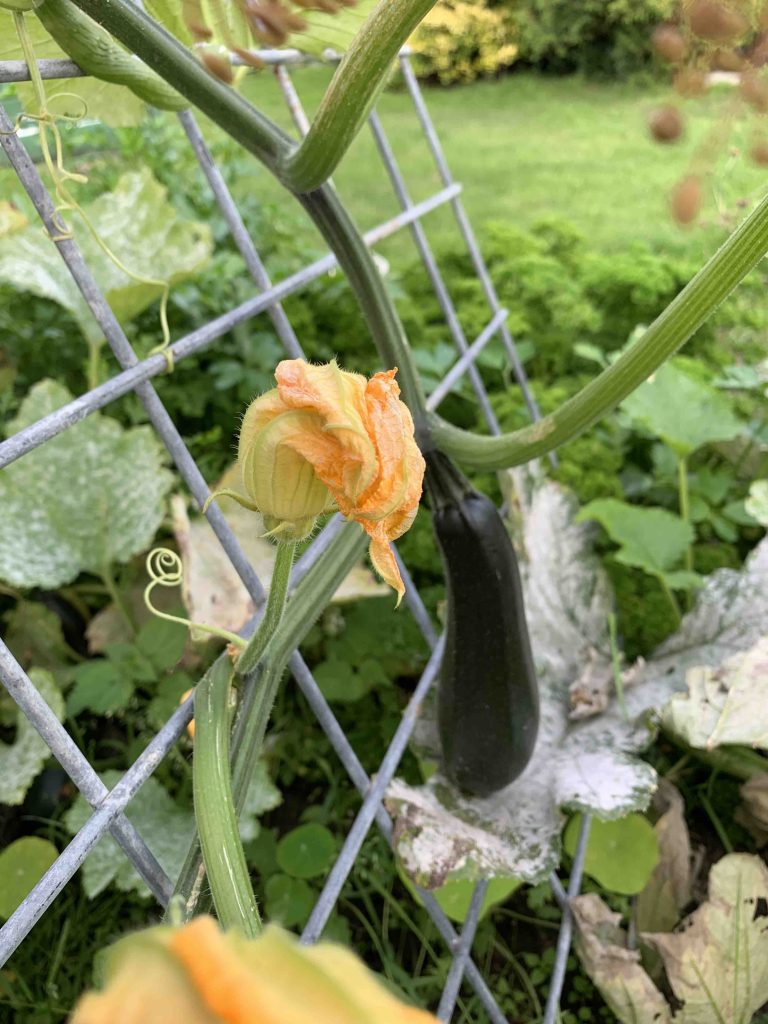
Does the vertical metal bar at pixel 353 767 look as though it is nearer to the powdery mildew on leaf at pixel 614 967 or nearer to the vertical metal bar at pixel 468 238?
the powdery mildew on leaf at pixel 614 967

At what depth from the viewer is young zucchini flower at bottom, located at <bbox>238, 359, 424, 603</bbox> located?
402 mm

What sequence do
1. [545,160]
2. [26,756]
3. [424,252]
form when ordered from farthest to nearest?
1. [545,160]
2. [424,252]
3. [26,756]

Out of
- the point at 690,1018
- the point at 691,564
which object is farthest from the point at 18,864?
the point at 691,564

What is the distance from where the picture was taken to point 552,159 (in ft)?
13.2

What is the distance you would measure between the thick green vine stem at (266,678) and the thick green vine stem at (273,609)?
0.07ft

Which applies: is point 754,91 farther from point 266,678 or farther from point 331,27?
Answer: point 331,27

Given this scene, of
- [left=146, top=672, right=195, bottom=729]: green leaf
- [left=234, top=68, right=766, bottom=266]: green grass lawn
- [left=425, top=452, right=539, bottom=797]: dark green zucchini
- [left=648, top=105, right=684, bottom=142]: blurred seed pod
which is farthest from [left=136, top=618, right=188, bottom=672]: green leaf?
[left=234, top=68, right=766, bottom=266]: green grass lawn

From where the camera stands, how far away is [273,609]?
0.53m

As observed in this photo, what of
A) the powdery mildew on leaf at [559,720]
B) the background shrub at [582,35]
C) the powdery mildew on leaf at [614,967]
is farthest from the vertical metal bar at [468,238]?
the background shrub at [582,35]

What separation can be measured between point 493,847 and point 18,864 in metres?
0.55

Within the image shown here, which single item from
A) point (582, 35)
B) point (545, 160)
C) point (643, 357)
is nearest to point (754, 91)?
point (643, 357)

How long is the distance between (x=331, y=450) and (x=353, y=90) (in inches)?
12.2

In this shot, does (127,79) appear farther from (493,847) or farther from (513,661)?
(493,847)

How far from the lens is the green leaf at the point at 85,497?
3.86 ft
